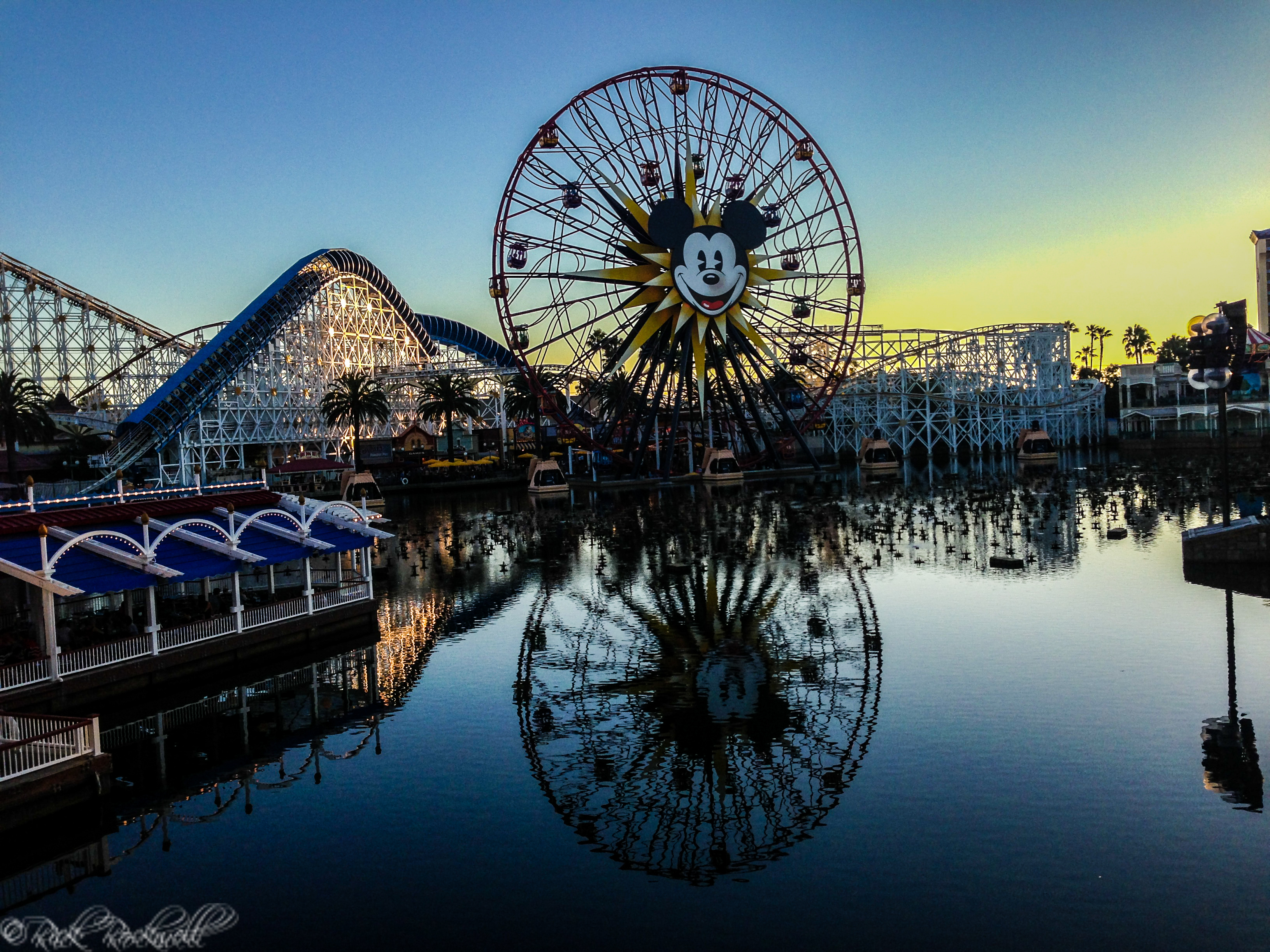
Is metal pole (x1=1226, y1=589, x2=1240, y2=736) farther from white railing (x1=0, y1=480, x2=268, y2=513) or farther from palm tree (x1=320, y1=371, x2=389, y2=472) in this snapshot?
palm tree (x1=320, y1=371, x2=389, y2=472)

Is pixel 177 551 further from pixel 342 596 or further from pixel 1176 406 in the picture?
pixel 1176 406

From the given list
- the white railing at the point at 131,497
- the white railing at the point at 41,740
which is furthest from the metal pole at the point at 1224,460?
the white railing at the point at 41,740

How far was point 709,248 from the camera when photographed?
7225 centimetres

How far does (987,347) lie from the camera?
114 metres

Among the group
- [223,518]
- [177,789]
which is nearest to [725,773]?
[177,789]

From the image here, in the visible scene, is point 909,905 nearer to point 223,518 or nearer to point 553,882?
point 553,882

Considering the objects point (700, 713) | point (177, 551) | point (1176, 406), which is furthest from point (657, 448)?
point (700, 713)

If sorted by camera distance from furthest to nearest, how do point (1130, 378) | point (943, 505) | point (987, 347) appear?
point (1130, 378) → point (987, 347) → point (943, 505)

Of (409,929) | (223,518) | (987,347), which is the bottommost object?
(409,929)

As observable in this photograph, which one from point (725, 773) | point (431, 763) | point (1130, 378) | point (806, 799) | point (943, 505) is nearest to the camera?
point (806, 799)

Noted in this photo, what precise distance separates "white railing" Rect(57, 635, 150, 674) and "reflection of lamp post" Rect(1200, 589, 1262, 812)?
2175cm

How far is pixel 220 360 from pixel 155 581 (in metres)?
58.5

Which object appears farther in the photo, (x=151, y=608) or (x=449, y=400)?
(x=449, y=400)

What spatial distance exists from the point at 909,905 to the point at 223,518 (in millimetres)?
22485
